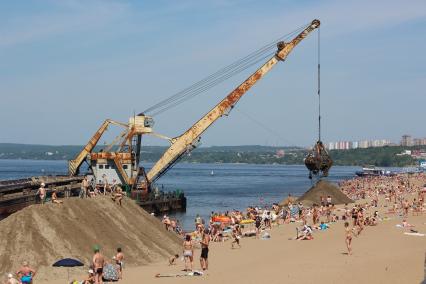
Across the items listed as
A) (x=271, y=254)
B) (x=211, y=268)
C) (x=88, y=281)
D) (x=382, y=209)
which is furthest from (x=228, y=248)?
(x=382, y=209)

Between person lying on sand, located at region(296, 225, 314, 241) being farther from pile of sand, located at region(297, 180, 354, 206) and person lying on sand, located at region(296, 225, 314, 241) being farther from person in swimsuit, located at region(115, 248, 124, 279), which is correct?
pile of sand, located at region(297, 180, 354, 206)

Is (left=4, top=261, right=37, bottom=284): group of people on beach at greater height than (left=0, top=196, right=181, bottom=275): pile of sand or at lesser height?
lesser

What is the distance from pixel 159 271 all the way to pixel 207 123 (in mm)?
43386

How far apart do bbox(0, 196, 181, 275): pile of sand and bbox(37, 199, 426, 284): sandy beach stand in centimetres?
119

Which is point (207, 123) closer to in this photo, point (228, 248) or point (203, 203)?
point (203, 203)

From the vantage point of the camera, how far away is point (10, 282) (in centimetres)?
1858

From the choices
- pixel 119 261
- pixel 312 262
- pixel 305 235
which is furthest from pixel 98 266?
pixel 305 235

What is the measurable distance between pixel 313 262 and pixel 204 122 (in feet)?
136

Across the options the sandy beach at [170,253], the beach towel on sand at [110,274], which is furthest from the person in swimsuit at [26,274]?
the beach towel on sand at [110,274]

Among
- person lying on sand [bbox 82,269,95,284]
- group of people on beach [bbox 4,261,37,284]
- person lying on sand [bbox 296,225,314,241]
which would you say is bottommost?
person lying on sand [bbox 296,225,314,241]

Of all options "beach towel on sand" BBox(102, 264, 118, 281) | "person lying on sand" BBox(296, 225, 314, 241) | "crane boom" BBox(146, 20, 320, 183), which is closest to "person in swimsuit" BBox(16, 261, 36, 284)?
"beach towel on sand" BBox(102, 264, 118, 281)

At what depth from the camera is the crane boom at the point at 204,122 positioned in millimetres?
66125

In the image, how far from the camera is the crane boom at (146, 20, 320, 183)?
66.1 m

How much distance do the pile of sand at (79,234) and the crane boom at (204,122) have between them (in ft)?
119
